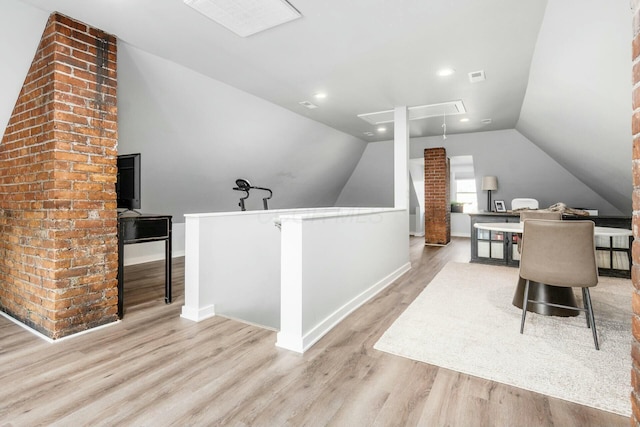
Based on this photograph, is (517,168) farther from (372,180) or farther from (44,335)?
(44,335)

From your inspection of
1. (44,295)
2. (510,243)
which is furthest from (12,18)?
(510,243)

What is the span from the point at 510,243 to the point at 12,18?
6202 millimetres

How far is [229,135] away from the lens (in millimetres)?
4859

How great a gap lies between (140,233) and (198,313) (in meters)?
0.90

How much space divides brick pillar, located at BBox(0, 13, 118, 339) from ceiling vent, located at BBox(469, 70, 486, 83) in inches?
140

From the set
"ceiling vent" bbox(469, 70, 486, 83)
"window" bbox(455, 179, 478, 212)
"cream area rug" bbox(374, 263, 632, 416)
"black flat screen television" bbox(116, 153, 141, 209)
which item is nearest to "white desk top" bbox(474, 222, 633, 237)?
"cream area rug" bbox(374, 263, 632, 416)

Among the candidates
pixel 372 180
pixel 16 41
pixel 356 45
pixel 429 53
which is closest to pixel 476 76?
pixel 429 53

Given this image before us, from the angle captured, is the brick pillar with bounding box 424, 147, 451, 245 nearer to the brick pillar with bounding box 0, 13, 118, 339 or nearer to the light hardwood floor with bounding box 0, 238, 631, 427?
the light hardwood floor with bounding box 0, 238, 631, 427

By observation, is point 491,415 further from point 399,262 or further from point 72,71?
point 72,71

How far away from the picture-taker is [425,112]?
198 inches

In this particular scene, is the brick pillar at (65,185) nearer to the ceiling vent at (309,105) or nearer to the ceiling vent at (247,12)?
the ceiling vent at (247,12)

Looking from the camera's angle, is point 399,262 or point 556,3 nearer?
point 556,3

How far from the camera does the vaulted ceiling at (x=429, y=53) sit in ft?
7.59

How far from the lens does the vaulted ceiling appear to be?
2.31 metres
